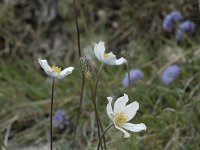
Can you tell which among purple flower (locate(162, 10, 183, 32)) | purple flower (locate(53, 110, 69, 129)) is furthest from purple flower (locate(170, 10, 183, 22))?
purple flower (locate(53, 110, 69, 129))

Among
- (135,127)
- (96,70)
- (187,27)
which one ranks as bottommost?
(135,127)

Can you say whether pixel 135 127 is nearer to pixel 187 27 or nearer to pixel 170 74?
pixel 170 74

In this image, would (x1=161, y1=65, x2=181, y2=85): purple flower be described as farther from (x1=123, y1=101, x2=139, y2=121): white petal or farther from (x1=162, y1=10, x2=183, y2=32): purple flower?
(x1=123, y1=101, x2=139, y2=121): white petal

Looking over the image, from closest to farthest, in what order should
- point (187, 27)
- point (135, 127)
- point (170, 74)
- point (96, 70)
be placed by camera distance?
point (135, 127)
point (96, 70)
point (170, 74)
point (187, 27)

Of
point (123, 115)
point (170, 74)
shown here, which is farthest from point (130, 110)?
point (170, 74)

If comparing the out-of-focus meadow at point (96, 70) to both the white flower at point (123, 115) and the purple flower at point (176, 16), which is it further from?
the white flower at point (123, 115)

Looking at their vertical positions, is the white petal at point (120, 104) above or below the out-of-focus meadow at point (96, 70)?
below

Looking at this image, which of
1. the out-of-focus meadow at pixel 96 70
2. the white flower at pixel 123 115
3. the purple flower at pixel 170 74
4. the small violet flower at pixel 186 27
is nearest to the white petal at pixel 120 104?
the white flower at pixel 123 115
